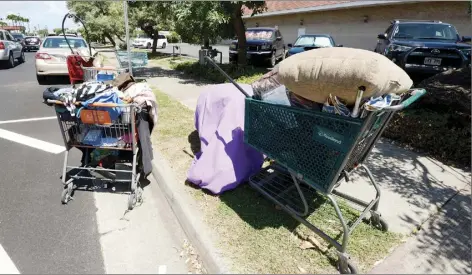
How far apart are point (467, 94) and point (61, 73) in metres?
11.2

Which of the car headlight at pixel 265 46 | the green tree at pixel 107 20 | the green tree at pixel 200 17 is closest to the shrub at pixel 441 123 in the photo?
the green tree at pixel 200 17

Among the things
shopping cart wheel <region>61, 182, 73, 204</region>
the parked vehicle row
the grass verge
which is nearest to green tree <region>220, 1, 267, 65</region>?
the parked vehicle row

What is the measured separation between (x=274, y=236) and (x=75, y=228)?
6.44ft

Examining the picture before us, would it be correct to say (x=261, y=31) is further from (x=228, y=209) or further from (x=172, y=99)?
(x=228, y=209)

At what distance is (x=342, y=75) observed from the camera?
1.92m

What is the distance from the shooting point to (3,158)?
452 cm

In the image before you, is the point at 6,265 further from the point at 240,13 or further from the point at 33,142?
the point at 240,13

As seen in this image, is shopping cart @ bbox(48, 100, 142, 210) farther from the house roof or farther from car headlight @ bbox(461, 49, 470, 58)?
the house roof

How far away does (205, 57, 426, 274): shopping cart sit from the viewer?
2146mm

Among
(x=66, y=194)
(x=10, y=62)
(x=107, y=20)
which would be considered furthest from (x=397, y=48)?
(x=107, y=20)

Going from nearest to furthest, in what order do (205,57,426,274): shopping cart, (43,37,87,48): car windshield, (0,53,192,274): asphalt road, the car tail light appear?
(205,57,426,274): shopping cart
(0,53,192,274): asphalt road
the car tail light
(43,37,87,48): car windshield

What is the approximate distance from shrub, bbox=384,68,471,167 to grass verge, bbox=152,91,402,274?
7.80ft

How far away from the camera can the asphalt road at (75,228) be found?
2518 millimetres

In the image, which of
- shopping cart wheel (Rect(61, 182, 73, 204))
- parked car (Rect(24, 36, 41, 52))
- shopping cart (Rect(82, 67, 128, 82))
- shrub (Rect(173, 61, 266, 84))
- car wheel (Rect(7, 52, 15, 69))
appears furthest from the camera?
parked car (Rect(24, 36, 41, 52))
